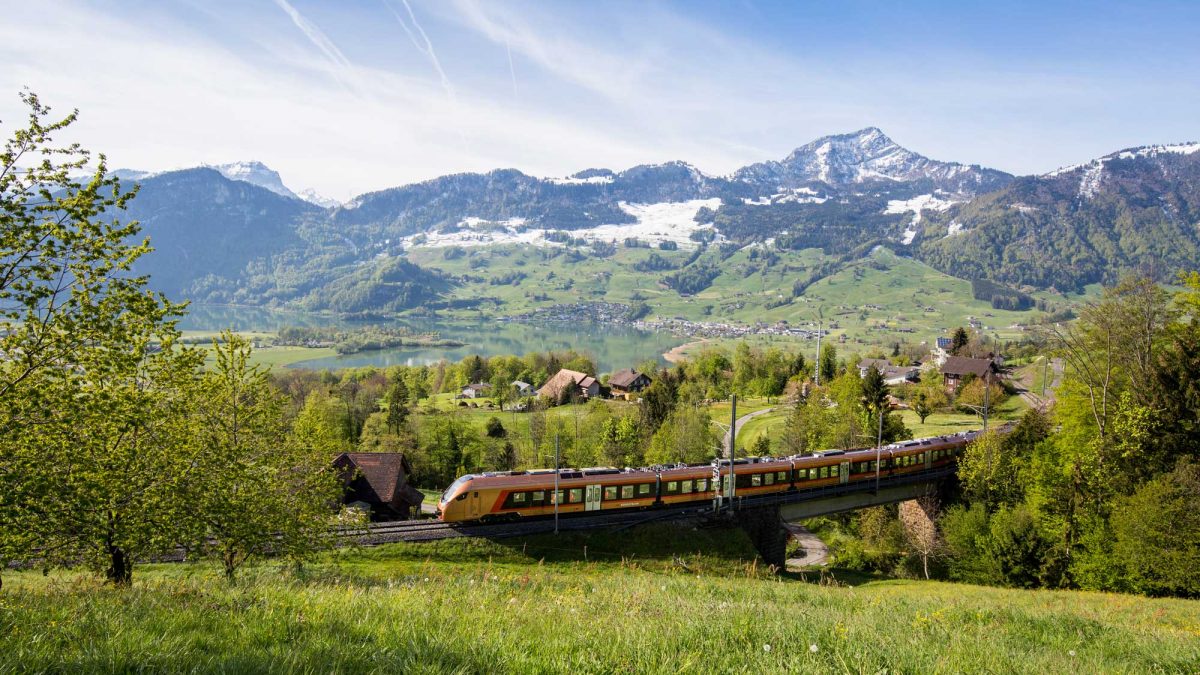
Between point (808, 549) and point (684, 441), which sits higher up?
point (684, 441)

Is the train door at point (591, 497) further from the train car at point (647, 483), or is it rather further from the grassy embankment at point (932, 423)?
the grassy embankment at point (932, 423)

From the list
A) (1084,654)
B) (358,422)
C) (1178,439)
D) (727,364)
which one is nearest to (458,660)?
(1084,654)

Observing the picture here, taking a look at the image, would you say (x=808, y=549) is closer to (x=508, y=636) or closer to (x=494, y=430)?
(x=494, y=430)

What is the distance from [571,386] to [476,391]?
18.4 m

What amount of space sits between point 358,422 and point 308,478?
166 ft

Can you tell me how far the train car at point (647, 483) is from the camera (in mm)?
26047

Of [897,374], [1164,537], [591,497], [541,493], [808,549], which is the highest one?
[541,493]

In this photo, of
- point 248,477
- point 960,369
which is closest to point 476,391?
point 960,369

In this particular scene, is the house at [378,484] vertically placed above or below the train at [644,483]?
below

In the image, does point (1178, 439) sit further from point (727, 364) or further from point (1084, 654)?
point (727, 364)

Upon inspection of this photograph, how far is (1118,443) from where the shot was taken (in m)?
25.4

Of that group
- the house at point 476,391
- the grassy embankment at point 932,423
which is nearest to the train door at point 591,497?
the grassy embankment at point 932,423

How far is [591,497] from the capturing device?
2777 cm

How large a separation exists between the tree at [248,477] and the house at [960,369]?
68.1 m
